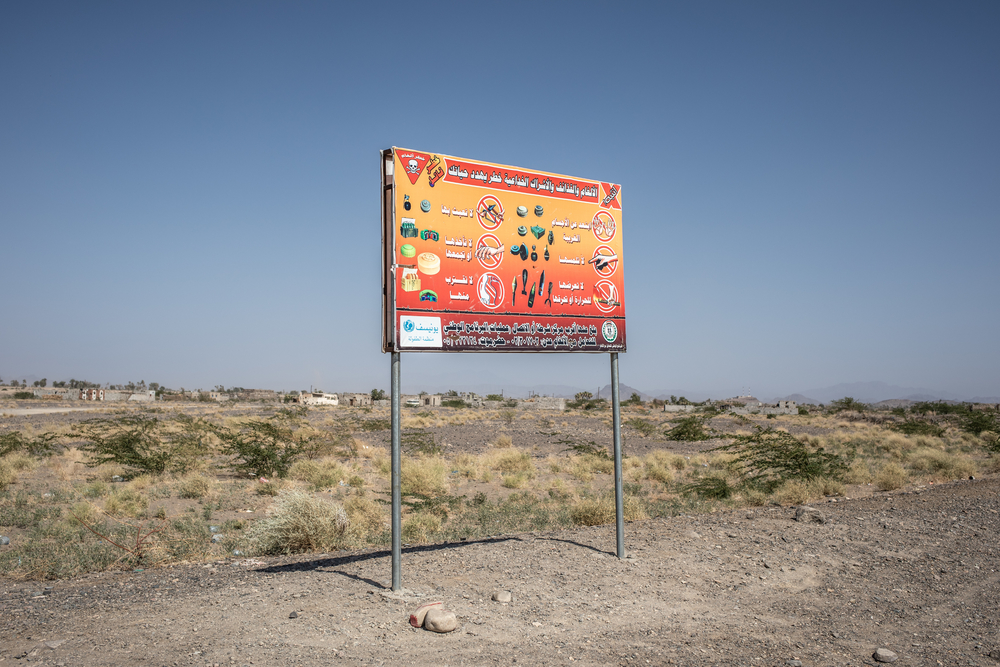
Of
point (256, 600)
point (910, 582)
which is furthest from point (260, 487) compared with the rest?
point (910, 582)

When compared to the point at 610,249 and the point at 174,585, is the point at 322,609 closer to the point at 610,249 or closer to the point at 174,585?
the point at 174,585

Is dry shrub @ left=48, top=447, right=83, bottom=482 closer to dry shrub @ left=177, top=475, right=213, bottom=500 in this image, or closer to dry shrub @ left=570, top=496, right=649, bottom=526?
dry shrub @ left=177, top=475, right=213, bottom=500

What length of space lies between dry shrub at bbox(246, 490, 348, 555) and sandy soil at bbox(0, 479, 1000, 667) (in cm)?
65

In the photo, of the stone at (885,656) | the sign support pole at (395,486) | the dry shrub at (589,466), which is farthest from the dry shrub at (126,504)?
the stone at (885,656)

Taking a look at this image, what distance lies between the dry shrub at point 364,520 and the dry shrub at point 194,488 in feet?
16.5

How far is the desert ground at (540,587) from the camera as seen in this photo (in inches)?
207

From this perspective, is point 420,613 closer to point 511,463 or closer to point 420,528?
point 420,528

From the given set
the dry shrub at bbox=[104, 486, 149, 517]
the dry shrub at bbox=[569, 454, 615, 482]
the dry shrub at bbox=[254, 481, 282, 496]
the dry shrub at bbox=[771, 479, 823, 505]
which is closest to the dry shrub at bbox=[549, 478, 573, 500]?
the dry shrub at bbox=[569, 454, 615, 482]

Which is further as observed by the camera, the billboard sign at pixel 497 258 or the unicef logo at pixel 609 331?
the unicef logo at pixel 609 331

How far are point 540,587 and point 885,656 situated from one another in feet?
10.3

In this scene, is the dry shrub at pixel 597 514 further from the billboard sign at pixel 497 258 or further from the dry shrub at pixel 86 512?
the dry shrub at pixel 86 512

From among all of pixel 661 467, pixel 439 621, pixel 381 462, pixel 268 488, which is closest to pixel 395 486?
pixel 439 621

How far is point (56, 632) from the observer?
18.0ft

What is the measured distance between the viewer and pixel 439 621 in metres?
5.57
